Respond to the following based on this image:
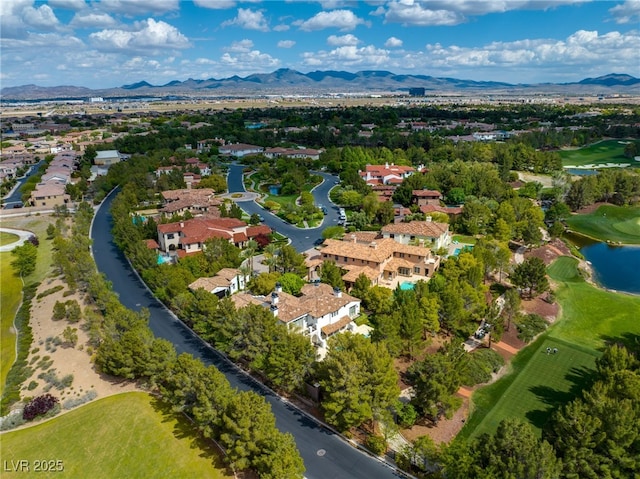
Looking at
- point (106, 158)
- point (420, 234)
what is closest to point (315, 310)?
point (420, 234)

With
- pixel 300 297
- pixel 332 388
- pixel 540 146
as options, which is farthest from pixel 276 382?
pixel 540 146

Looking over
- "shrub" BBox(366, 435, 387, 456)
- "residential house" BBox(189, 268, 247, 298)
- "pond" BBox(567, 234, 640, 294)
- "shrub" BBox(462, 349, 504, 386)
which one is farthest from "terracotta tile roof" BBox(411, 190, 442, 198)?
"shrub" BBox(366, 435, 387, 456)

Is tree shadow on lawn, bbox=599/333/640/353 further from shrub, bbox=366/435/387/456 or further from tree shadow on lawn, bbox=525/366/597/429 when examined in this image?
shrub, bbox=366/435/387/456

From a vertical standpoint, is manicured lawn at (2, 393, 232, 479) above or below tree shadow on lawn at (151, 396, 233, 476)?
below

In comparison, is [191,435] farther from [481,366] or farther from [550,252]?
[550,252]

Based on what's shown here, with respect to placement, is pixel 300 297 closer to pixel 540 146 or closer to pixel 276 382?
pixel 276 382

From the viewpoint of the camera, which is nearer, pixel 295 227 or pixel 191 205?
pixel 295 227

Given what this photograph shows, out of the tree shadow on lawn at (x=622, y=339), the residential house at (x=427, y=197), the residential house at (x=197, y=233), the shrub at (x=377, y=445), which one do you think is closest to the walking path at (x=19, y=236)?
the residential house at (x=197, y=233)
